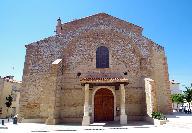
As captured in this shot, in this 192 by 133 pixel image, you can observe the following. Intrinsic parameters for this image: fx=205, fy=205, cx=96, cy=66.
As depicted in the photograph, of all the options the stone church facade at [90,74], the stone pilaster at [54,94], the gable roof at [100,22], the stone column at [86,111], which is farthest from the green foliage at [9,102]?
the stone column at [86,111]

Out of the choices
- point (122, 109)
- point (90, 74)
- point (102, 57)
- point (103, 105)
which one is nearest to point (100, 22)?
point (102, 57)

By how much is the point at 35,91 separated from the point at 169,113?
13921mm

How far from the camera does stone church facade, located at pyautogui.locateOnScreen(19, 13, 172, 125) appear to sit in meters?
19.0

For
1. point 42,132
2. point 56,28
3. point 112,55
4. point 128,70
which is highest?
point 56,28

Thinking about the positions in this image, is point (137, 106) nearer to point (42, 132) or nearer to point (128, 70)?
point (128, 70)

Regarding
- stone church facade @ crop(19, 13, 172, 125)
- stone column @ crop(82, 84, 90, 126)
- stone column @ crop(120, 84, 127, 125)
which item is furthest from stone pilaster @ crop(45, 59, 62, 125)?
stone column @ crop(120, 84, 127, 125)

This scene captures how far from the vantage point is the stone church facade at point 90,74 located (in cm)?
1895

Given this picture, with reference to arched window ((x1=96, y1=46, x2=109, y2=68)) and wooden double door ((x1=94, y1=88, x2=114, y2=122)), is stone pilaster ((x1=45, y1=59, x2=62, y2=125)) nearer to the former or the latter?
wooden double door ((x1=94, y1=88, x2=114, y2=122))

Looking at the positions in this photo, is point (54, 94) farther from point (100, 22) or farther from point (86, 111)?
point (100, 22)

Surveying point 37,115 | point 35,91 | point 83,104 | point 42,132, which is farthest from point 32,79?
point 42,132

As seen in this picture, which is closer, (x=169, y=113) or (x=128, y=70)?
(x=128, y=70)

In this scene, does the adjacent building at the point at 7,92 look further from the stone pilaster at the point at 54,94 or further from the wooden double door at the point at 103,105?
the wooden double door at the point at 103,105

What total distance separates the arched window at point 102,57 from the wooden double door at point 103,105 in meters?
2.41

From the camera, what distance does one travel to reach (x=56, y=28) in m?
23.9
